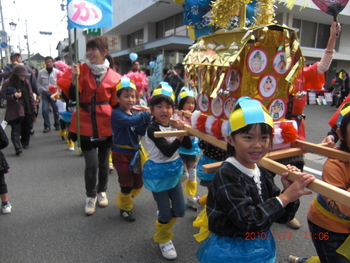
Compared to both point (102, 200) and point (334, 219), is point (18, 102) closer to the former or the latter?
point (102, 200)

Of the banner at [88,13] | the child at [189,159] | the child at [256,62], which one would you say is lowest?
the child at [189,159]

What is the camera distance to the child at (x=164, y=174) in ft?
7.82

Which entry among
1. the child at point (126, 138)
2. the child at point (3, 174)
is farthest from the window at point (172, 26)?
the child at point (3, 174)

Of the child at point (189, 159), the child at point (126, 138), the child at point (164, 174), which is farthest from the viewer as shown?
the child at point (189, 159)

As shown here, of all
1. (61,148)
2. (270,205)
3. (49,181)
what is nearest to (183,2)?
(270,205)

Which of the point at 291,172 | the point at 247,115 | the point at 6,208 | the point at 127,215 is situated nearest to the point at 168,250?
the point at 127,215

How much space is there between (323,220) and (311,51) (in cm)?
1638

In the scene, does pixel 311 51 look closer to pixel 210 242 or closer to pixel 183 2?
pixel 183 2

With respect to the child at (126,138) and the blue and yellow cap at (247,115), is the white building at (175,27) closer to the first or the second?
the child at (126,138)

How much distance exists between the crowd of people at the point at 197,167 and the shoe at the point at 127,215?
0.01m

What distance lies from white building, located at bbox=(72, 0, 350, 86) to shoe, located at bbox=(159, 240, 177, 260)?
11.3 metres

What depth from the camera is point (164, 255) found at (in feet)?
7.90

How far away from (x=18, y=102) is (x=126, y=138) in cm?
384

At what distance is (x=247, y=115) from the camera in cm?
133
